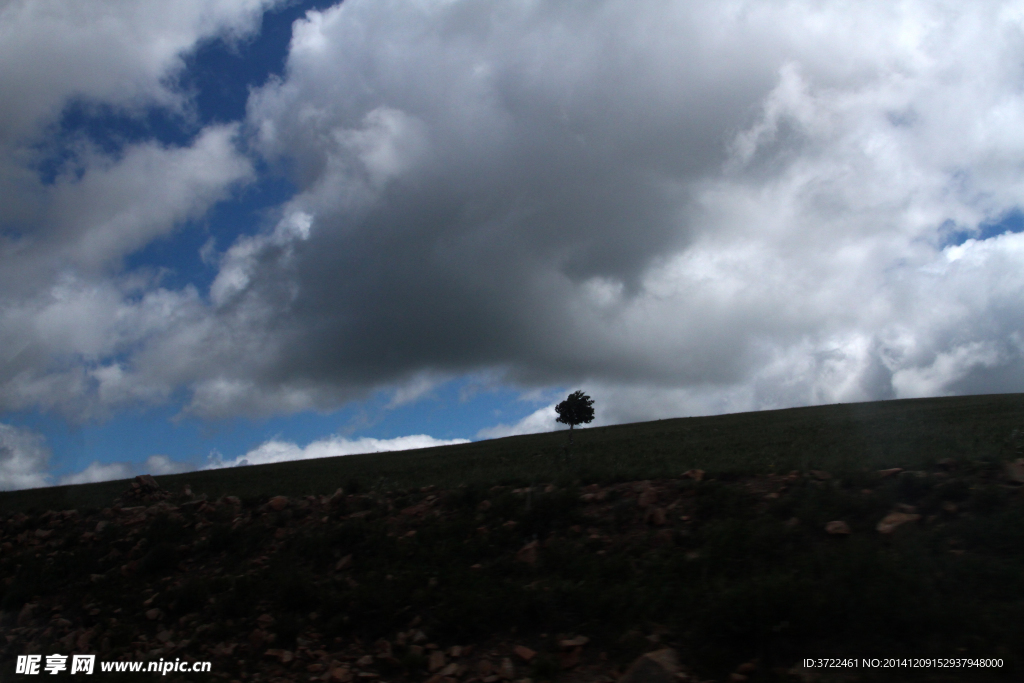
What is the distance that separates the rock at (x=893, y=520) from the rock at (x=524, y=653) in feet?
19.0

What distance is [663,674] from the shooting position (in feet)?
26.2

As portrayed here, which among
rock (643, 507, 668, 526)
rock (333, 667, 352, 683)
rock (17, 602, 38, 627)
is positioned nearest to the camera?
rock (333, 667, 352, 683)

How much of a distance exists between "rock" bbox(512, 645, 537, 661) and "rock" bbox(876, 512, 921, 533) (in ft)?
19.0

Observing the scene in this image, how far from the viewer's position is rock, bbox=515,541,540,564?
12297 mm

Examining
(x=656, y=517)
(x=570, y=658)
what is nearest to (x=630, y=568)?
(x=656, y=517)

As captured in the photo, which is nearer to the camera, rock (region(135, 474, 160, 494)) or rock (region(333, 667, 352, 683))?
rock (region(333, 667, 352, 683))

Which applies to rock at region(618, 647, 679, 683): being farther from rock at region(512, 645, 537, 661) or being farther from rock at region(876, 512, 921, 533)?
rock at region(876, 512, 921, 533)

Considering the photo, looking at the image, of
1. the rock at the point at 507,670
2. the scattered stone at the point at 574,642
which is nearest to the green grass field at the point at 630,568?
the scattered stone at the point at 574,642

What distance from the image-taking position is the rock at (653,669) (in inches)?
314

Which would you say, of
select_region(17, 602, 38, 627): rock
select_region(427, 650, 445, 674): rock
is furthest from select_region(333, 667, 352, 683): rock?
select_region(17, 602, 38, 627): rock

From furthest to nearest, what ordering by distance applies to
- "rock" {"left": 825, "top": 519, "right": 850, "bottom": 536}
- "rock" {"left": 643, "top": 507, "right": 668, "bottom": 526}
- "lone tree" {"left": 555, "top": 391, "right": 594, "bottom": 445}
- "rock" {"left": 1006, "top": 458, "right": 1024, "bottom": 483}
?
"lone tree" {"left": 555, "top": 391, "right": 594, "bottom": 445}, "rock" {"left": 643, "top": 507, "right": 668, "bottom": 526}, "rock" {"left": 1006, "top": 458, "right": 1024, "bottom": 483}, "rock" {"left": 825, "top": 519, "right": 850, "bottom": 536}

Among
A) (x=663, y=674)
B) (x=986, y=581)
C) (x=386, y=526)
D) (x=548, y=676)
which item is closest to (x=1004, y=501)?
(x=986, y=581)

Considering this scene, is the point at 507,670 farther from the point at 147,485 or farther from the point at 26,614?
the point at 147,485

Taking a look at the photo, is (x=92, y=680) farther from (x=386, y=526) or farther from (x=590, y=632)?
(x=590, y=632)
